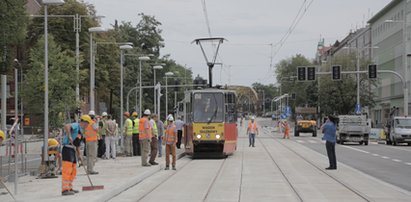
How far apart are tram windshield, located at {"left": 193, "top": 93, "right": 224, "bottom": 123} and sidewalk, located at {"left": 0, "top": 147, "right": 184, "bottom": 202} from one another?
15.6 feet

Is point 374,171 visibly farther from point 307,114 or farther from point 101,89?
point 307,114

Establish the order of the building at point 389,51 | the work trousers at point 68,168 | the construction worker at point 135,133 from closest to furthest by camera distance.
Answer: the work trousers at point 68,168
the construction worker at point 135,133
the building at point 389,51

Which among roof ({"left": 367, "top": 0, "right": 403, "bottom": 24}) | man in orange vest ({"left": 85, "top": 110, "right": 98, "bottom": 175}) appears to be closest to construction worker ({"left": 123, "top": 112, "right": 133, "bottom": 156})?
man in orange vest ({"left": 85, "top": 110, "right": 98, "bottom": 175})

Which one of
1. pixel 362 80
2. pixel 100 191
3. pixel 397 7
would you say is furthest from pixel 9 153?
pixel 397 7

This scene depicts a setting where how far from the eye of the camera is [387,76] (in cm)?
8744

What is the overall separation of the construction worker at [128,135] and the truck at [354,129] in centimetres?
2054

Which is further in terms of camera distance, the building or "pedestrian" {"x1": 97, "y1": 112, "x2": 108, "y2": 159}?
the building

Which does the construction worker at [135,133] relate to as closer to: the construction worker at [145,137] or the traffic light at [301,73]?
the construction worker at [145,137]

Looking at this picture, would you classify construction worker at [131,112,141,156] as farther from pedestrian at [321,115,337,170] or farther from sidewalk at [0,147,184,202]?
pedestrian at [321,115,337,170]

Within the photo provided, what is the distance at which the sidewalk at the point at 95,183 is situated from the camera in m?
12.9

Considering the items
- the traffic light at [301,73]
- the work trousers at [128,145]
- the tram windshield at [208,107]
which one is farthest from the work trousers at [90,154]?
the traffic light at [301,73]

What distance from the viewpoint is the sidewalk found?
42.3 feet

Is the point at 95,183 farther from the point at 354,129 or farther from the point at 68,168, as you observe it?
the point at 354,129

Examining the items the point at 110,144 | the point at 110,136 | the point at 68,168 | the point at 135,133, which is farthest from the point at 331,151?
the point at 68,168
